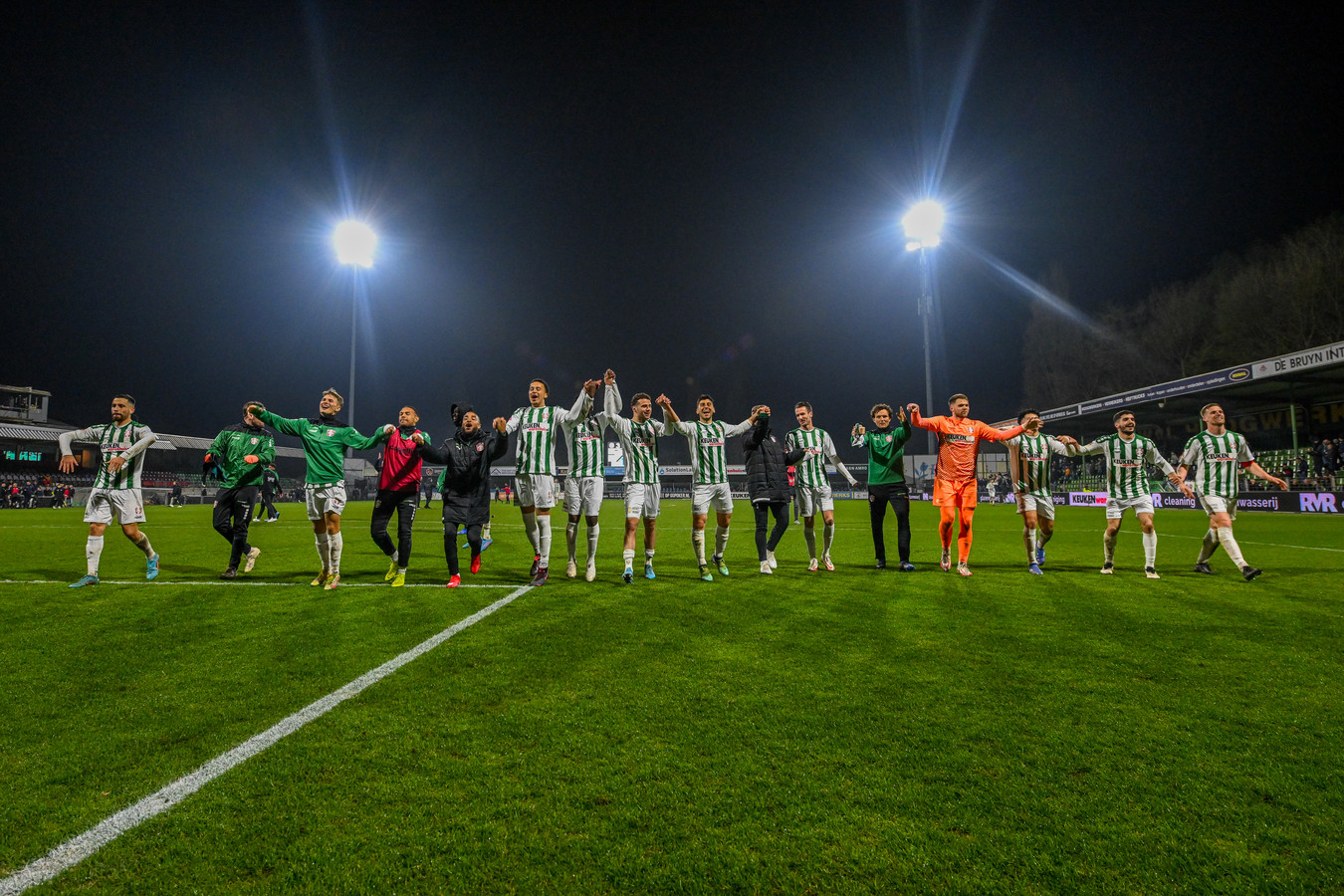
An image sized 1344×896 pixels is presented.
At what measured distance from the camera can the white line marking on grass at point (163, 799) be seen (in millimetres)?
1800

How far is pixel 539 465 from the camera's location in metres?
7.21

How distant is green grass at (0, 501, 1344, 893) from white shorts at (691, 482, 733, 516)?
203 cm

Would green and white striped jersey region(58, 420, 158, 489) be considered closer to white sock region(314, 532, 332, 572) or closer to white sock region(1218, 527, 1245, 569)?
white sock region(314, 532, 332, 572)

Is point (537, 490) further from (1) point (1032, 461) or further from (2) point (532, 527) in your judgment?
(1) point (1032, 461)

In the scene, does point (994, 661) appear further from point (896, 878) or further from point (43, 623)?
point (43, 623)

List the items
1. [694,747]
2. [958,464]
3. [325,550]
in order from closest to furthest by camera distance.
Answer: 1. [694,747]
2. [325,550]
3. [958,464]

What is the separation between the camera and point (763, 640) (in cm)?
459

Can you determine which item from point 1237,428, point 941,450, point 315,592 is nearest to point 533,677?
point 315,592

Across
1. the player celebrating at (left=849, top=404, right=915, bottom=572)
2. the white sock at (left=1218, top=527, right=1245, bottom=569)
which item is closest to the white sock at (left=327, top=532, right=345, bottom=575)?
the player celebrating at (left=849, top=404, right=915, bottom=572)

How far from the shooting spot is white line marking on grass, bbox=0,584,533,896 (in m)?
1.80

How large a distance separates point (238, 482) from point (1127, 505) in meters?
12.0

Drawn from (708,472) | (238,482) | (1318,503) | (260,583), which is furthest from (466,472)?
(1318,503)

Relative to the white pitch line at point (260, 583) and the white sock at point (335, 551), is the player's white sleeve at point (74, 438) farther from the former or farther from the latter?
the white sock at point (335, 551)

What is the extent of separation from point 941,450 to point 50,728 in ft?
28.1
